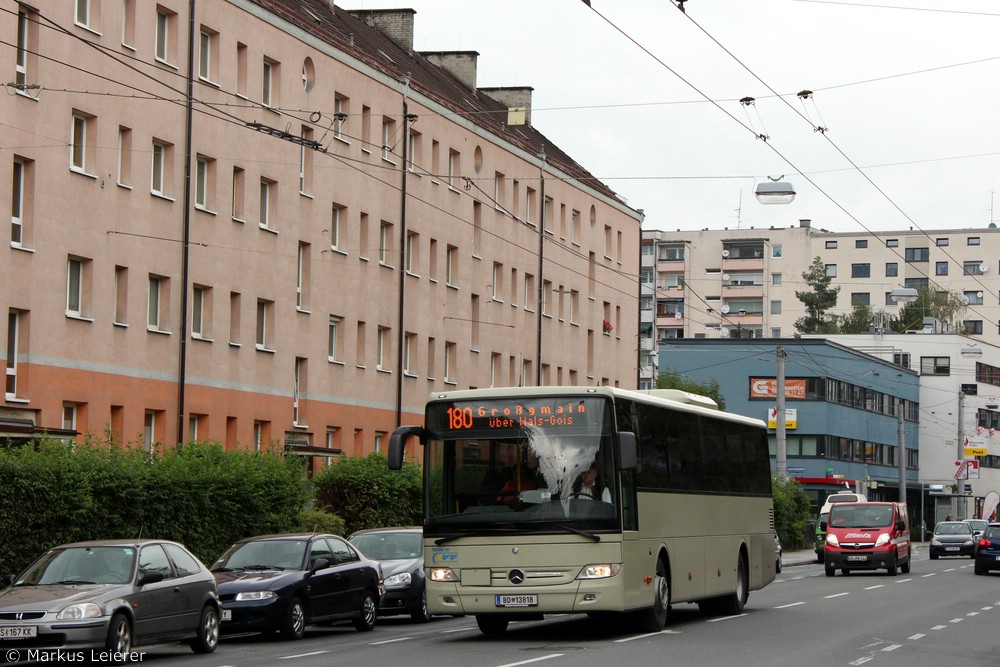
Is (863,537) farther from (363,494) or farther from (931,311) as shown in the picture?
(931,311)

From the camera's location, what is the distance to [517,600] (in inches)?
757

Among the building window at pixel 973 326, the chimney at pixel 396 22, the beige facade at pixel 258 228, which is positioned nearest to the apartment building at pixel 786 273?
the building window at pixel 973 326

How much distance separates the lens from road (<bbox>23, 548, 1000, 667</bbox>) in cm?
1731

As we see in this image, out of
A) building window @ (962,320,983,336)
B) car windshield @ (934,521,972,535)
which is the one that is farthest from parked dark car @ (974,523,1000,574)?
building window @ (962,320,983,336)

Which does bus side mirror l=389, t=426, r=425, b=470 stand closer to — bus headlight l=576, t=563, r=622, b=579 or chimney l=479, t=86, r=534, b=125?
bus headlight l=576, t=563, r=622, b=579

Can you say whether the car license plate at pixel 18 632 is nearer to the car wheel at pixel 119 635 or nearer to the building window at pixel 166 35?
the car wheel at pixel 119 635

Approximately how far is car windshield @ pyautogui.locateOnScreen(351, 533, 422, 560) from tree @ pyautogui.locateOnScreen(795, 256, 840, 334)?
108 m

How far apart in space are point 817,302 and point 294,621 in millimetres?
114663

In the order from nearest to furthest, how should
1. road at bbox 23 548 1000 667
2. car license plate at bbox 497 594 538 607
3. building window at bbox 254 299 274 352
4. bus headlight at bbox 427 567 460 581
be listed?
road at bbox 23 548 1000 667
car license plate at bbox 497 594 538 607
bus headlight at bbox 427 567 460 581
building window at bbox 254 299 274 352

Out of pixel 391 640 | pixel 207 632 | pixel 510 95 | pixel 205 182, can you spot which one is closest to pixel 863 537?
pixel 205 182

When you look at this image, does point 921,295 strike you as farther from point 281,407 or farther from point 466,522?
point 466,522

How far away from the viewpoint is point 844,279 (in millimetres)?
139125

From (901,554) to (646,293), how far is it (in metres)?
93.7

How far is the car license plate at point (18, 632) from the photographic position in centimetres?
1611
